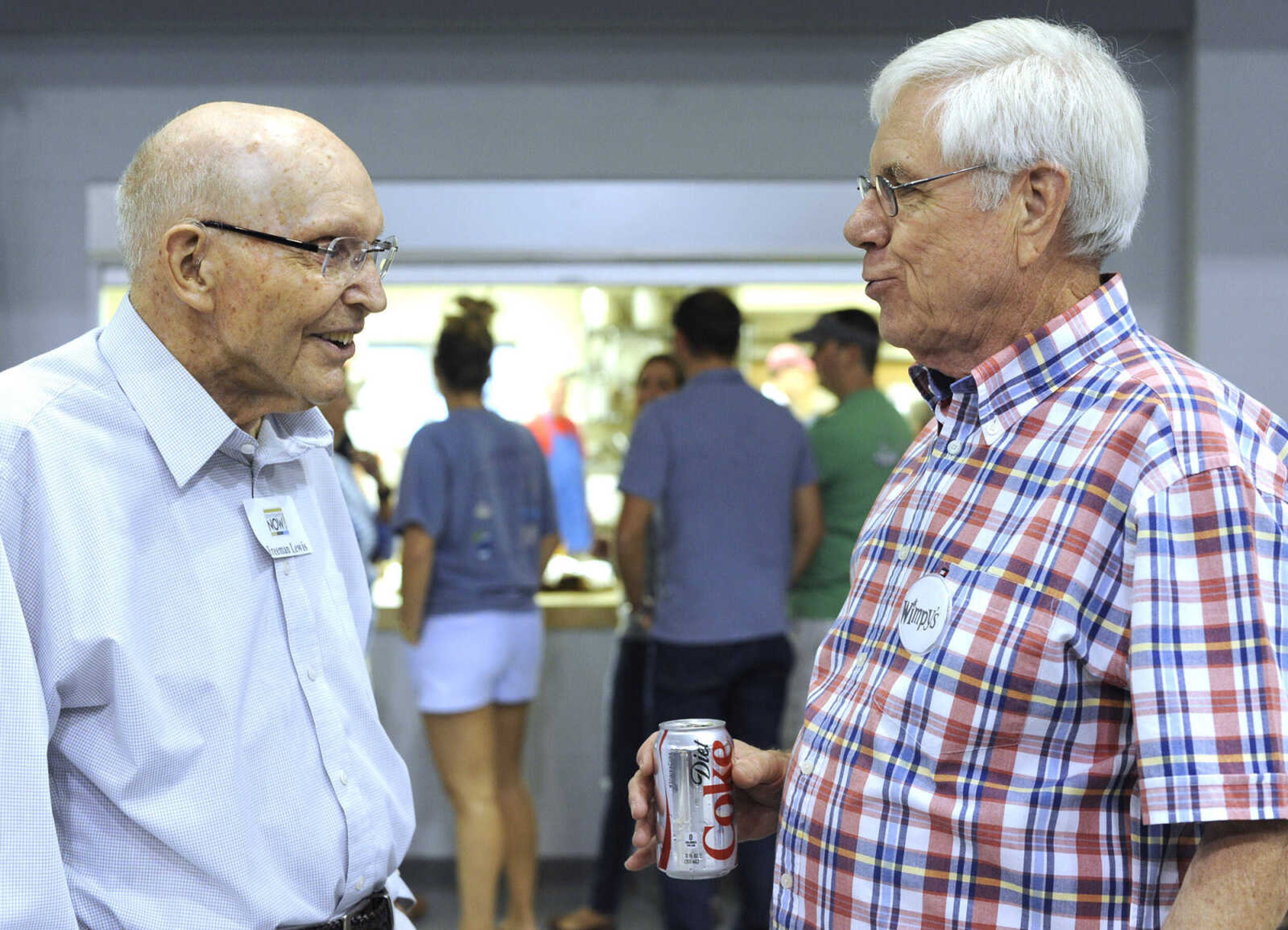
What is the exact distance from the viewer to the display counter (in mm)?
4566

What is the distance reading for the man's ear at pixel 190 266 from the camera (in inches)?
56.9

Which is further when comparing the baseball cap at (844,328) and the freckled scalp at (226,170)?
the baseball cap at (844,328)

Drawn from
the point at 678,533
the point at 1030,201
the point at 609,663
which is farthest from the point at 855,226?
the point at 609,663

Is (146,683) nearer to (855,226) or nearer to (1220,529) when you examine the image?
(855,226)

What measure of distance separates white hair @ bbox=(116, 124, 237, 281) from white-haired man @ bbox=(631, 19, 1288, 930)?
0.75 meters

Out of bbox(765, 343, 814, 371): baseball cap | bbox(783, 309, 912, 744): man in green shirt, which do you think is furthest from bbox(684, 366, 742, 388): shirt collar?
bbox(765, 343, 814, 371): baseball cap

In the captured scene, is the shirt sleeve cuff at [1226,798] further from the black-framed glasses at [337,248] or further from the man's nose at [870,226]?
the black-framed glasses at [337,248]

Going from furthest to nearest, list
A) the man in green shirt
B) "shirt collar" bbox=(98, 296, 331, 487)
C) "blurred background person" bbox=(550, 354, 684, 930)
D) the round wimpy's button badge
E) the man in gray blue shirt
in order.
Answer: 1. "blurred background person" bbox=(550, 354, 684, 930)
2. the man in green shirt
3. the man in gray blue shirt
4. "shirt collar" bbox=(98, 296, 331, 487)
5. the round wimpy's button badge

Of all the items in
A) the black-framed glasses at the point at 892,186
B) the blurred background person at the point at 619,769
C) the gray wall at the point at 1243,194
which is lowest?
the blurred background person at the point at 619,769

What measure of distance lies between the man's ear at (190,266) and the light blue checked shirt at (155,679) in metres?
0.07

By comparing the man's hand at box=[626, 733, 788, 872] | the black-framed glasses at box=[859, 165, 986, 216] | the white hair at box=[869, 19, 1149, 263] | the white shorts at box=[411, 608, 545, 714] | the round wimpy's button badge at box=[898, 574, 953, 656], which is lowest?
the white shorts at box=[411, 608, 545, 714]

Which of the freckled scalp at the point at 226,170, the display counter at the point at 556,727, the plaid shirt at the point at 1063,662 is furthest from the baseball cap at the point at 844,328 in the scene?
the freckled scalp at the point at 226,170

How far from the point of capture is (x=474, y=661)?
3.71 meters

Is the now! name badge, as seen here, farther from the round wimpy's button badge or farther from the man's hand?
the round wimpy's button badge
